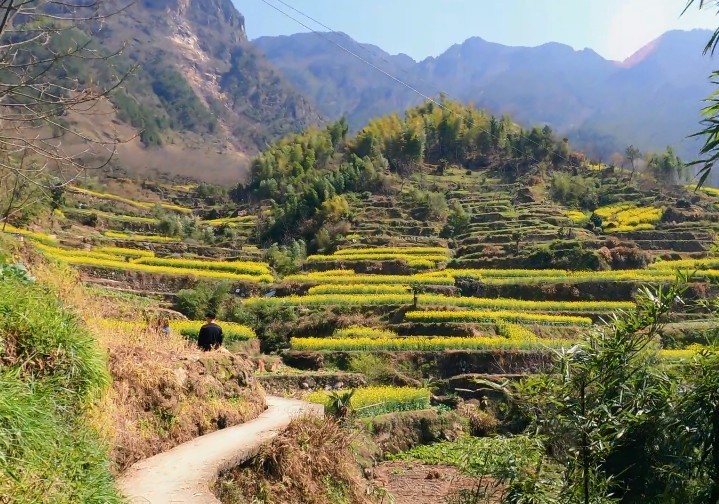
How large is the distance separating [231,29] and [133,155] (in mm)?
186572

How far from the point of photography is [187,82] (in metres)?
140

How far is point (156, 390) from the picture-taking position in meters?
6.91

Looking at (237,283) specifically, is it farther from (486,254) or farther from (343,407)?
(343,407)

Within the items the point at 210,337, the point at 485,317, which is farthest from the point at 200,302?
the point at 210,337

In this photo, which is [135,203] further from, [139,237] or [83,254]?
[83,254]

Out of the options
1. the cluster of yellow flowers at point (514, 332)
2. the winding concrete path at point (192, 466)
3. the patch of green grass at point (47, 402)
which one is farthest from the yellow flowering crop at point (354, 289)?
the patch of green grass at point (47, 402)

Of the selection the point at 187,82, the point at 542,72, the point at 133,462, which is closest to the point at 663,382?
the point at 133,462

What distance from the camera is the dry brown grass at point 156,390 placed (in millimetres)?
6078

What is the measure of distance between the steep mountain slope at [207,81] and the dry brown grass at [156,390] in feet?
289

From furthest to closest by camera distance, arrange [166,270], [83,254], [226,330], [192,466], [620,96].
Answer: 1. [620,96]
2. [83,254]
3. [166,270]
4. [226,330]
5. [192,466]

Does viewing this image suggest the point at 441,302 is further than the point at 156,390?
Yes

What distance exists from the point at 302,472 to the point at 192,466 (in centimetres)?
164

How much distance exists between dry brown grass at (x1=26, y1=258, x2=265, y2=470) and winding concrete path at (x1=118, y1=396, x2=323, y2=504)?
219 mm

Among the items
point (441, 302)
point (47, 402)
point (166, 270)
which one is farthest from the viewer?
point (166, 270)
